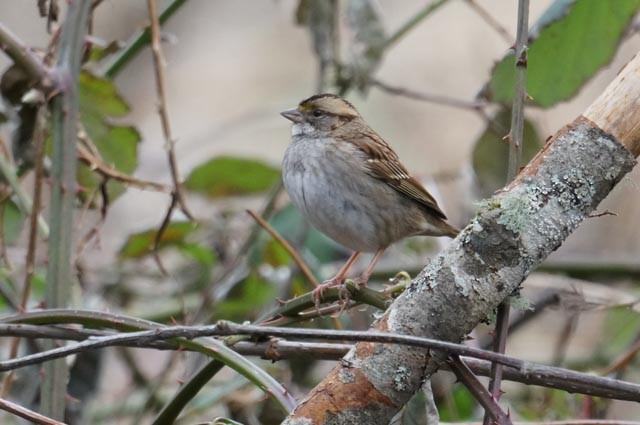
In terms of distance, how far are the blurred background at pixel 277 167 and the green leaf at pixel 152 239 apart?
3 cm

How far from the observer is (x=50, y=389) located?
2.24 meters

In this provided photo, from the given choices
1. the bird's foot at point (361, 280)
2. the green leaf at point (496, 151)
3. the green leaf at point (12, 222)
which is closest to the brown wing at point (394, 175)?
the green leaf at point (496, 151)

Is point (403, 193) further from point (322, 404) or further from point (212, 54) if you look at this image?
Result: point (212, 54)

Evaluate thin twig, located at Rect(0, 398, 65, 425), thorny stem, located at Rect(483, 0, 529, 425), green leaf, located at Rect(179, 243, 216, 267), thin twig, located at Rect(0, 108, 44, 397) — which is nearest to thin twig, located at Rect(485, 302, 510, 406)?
thorny stem, located at Rect(483, 0, 529, 425)

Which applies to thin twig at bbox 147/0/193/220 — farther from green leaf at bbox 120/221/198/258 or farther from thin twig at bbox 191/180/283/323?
green leaf at bbox 120/221/198/258

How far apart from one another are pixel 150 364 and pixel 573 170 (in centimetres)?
409

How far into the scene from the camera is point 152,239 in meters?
3.62

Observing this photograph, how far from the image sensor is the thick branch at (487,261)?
1591mm

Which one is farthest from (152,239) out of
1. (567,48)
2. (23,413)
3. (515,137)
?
(515,137)

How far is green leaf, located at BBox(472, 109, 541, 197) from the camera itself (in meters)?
3.67

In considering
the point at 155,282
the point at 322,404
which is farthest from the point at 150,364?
the point at 322,404

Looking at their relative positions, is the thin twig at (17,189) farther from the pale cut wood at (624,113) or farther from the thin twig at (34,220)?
the pale cut wood at (624,113)

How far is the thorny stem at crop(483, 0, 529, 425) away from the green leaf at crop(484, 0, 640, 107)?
688mm

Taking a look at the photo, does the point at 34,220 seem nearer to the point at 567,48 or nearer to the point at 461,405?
the point at 567,48
